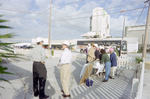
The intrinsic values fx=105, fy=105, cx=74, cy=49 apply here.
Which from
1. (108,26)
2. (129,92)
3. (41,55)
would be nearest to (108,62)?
(129,92)

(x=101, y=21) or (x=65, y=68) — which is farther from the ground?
(x=101, y=21)

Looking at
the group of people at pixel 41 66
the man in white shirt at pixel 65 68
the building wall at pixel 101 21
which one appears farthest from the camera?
the building wall at pixel 101 21

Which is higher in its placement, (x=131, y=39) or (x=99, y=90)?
(x=131, y=39)

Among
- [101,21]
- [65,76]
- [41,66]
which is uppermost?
[101,21]

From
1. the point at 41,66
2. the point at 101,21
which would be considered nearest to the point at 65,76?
the point at 41,66

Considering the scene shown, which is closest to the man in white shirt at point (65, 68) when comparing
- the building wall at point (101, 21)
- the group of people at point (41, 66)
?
the group of people at point (41, 66)

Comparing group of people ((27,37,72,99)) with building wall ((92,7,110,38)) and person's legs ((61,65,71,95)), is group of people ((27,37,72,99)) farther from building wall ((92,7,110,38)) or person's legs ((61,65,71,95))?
building wall ((92,7,110,38))

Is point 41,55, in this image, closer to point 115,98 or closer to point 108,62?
point 115,98

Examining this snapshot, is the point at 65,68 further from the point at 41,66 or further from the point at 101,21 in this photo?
the point at 101,21

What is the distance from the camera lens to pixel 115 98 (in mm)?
3436

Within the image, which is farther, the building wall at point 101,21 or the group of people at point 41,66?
the building wall at point 101,21

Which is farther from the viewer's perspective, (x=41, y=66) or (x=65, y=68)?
(x=65, y=68)

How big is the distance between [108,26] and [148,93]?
44142mm

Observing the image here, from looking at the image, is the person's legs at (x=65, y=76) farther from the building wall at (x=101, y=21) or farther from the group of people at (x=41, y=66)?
the building wall at (x=101, y=21)
